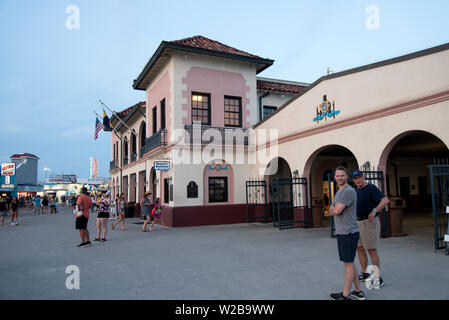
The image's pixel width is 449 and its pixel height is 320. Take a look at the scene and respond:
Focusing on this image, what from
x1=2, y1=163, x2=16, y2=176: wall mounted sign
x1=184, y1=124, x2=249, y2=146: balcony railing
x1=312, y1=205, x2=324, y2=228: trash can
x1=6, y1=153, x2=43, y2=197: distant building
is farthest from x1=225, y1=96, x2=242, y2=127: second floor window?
x1=6, y1=153, x2=43, y2=197: distant building

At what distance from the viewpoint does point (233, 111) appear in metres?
16.8

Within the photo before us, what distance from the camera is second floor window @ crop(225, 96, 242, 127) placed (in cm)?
1659

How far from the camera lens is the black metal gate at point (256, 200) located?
16.2 meters

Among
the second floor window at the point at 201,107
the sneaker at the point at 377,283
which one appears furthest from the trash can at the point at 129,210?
the sneaker at the point at 377,283

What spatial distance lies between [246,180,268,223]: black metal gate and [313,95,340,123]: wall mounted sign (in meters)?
4.75

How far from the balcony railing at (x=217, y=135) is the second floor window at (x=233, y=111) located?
15.6 inches

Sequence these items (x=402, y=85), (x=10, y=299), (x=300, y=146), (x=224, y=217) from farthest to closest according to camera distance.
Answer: (x=224, y=217) → (x=300, y=146) → (x=402, y=85) → (x=10, y=299)

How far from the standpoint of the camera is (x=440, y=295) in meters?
4.73

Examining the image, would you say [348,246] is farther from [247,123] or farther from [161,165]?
[247,123]

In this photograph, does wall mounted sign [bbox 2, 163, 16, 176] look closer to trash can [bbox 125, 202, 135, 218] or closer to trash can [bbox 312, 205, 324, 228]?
trash can [bbox 125, 202, 135, 218]

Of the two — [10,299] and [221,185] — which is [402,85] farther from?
[10,299]

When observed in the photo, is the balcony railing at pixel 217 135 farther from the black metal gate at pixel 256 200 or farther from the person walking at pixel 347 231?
the person walking at pixel 347 231
